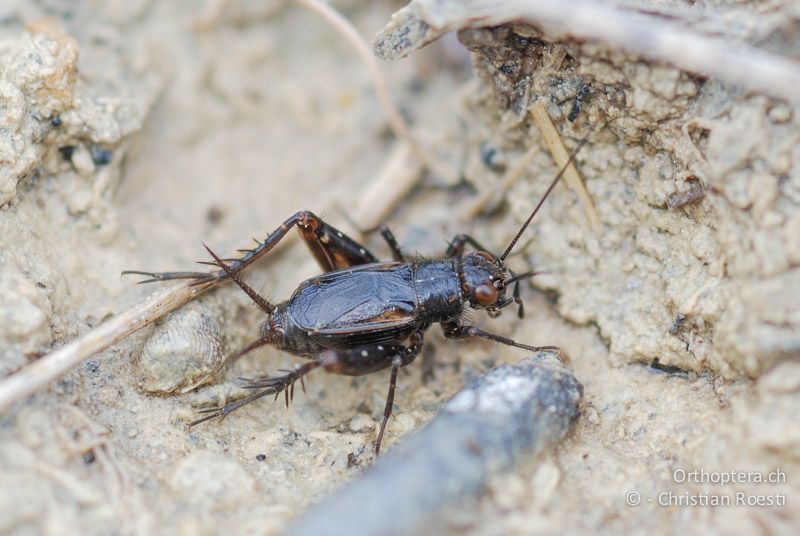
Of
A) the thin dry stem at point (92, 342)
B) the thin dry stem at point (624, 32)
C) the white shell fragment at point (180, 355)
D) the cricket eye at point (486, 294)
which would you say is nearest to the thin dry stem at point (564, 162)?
the thin dry stem at point (624, 32)

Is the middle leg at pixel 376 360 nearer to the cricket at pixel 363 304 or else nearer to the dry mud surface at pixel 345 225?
the cricket at pixel 363 304

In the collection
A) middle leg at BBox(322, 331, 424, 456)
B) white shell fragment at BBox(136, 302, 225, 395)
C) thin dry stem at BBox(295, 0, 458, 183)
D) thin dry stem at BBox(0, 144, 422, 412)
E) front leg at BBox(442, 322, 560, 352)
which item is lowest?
front leg at BBox(442, 322, 560, 352)

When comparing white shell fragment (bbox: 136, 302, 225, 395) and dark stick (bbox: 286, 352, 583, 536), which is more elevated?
white shell fragment (bbox: 136, 302, 225, 395)

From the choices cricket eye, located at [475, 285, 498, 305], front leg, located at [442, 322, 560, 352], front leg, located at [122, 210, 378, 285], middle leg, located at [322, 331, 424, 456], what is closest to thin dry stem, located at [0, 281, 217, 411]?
front leg, located at [122, 210, 378, 285]

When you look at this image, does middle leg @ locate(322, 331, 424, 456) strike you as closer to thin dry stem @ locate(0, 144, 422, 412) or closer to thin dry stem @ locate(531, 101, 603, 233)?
thin dry stem @ locate(0, 144, 422, 412)

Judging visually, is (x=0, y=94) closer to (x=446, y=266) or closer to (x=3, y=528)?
(x=3, y=528)

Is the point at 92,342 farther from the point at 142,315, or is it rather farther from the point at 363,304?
the point at 363,304

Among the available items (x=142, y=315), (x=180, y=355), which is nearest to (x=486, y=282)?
(x=180, y=355)
